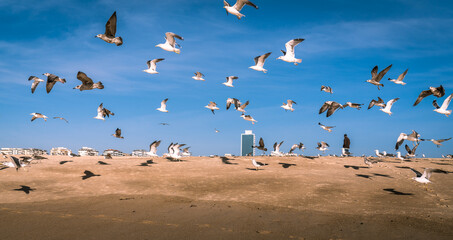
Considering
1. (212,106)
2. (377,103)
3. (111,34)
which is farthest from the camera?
(212,106)

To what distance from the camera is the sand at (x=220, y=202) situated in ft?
34.2

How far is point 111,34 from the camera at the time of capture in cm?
1597

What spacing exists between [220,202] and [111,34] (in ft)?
33.2

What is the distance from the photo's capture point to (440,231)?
10227mm

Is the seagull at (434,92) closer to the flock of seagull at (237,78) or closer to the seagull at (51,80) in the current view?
the flock of seagull at (237,78)

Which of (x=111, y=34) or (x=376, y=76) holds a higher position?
(x=111, y=34)

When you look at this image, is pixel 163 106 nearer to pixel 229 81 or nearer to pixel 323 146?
pixel 229 81

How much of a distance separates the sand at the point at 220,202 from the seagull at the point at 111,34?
8.21 meters

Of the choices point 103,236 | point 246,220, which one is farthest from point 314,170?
point 103,236

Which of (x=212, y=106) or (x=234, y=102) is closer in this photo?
(x=234, y=102)

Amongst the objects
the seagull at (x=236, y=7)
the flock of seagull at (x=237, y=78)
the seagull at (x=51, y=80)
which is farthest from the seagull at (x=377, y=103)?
the seagull at (x=51, y=80)

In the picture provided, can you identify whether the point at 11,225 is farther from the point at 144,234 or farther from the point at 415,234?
the point at 415,234

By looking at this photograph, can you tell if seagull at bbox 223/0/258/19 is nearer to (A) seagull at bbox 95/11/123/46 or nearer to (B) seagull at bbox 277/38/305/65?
(B) seagull at bbox 277/38/305/65

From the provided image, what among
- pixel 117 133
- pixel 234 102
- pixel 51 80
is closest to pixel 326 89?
pixel 234 102
